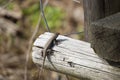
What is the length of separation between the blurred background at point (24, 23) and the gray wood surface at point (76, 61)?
2.88m

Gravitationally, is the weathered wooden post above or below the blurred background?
below

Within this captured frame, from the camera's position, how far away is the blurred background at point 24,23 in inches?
197

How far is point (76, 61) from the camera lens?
182cm

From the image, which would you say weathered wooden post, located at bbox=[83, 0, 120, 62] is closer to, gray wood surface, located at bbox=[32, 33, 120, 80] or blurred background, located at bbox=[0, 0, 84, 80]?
gray wood surface, located at bbox=[32, 33, 120, 80]

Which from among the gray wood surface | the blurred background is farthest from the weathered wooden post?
the blurred background

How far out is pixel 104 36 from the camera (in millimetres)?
1540

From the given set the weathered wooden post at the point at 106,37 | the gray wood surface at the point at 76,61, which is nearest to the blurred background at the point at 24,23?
the gray wood surface at the point at 76,61

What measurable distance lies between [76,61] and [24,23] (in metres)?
3.93

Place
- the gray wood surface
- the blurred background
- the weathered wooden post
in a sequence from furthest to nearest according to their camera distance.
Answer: the blurred background, the gray wood surface, the weathered wooden post

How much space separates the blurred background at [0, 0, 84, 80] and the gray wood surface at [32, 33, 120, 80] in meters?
2.88

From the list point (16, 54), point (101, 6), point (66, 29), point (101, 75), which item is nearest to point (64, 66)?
point (101, 75)

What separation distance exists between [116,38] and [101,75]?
0.28 meters

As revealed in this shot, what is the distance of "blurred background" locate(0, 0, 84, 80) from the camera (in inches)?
197

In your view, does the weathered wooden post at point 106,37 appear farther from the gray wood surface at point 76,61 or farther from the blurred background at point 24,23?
the blurred background at point 24,23
